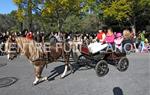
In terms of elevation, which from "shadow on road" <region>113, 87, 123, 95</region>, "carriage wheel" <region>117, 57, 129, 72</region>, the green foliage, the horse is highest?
the green foliage

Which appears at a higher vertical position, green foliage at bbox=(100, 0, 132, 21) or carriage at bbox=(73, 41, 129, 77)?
green foliage at bbox=(100, 0, 132, 21)

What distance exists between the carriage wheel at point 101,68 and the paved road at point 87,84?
19 cm

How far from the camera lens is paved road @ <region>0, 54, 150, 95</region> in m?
10.4

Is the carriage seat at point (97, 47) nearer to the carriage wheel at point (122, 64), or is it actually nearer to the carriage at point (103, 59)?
the carriage at point (103, 59)

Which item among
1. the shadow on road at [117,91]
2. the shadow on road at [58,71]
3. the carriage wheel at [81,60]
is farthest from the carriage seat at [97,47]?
the shadow on road at [117,91]

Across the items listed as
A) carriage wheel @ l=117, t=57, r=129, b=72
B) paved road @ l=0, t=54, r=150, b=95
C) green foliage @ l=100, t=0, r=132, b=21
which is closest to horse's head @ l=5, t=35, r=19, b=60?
paved road @ l=0, t=54, r=150, b=95

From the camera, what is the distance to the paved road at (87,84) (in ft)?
34.2

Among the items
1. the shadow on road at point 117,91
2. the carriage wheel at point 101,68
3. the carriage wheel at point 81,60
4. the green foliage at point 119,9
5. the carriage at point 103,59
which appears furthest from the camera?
the green foliage at point 119,9

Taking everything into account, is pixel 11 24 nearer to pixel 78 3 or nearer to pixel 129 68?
pixel 78 3

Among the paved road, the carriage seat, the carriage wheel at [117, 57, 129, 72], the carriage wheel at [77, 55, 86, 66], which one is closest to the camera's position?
the paved road

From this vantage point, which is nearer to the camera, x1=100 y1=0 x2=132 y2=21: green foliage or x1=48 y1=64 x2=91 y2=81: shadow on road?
x1=48 y1=64 x2=91 y2=81: shadow on road

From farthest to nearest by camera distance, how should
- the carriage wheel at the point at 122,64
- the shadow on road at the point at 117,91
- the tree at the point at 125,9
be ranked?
1. the tree at the point at 125,9
2. the carriage wheel at the point at 122,64
3. the shadow on road at the point at 117,91

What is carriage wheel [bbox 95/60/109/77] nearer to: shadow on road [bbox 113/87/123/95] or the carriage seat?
the carriage seat

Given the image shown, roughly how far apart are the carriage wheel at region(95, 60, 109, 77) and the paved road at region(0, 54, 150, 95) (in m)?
0.19
